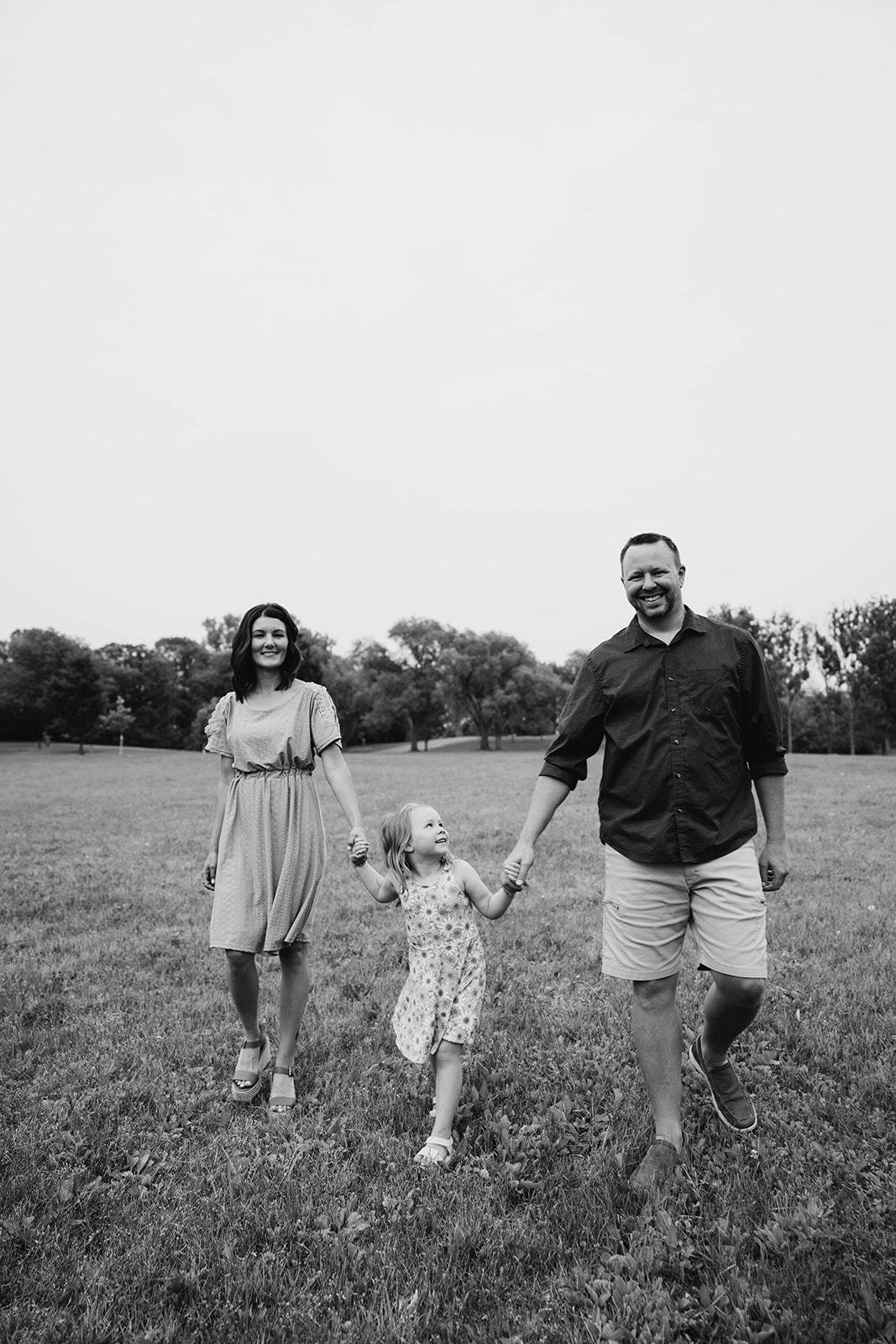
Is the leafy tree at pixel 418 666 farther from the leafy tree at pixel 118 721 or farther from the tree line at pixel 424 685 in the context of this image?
the leafy tree at pixel 118 721

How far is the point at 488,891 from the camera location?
4.11 meters

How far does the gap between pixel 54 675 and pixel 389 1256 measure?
59.9m

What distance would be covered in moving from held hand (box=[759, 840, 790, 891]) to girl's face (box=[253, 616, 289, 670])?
2.93m

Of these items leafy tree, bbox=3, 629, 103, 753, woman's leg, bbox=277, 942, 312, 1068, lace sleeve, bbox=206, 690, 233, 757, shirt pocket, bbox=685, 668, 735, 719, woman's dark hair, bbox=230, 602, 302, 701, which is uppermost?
leafy tree, bbox=3, 629, 103, 753

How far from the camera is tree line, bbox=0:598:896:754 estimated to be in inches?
2223

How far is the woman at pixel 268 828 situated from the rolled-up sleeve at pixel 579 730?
1.16 m

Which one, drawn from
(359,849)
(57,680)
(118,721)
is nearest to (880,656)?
(57,680)

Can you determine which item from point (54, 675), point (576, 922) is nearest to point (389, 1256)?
point (576, 922)

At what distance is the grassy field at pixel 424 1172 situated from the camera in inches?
109

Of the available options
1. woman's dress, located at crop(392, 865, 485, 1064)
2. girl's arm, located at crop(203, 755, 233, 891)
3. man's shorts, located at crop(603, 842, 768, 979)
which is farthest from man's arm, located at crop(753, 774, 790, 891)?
girl's arm, located at crop(203, 755, 233, 891)

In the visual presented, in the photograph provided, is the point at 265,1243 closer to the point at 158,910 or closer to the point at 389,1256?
the point at 389,1256

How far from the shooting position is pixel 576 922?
309 inches

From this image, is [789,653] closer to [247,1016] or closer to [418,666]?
[418,666]

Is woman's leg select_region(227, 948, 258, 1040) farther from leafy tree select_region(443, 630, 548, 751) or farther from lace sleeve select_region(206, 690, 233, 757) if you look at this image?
leafy tree select_region(443, 630, 548, 751)
